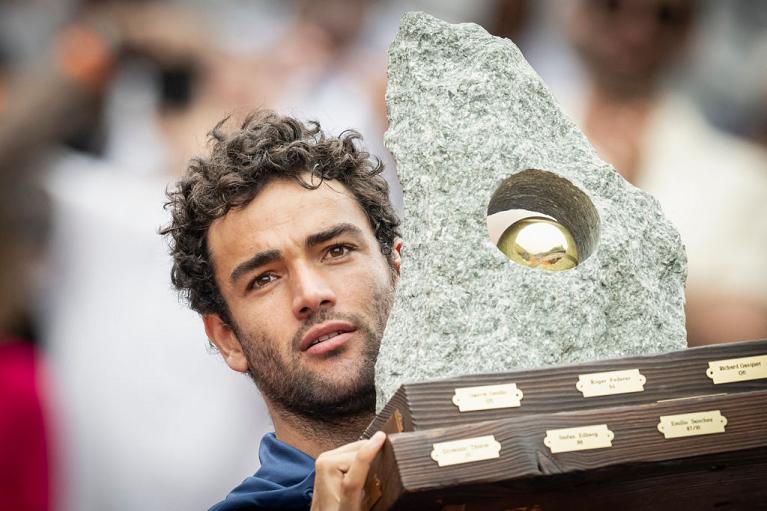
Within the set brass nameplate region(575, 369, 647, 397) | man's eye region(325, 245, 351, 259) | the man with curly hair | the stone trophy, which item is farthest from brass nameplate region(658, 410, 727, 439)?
man's eye region(325, 245, 351, 259)

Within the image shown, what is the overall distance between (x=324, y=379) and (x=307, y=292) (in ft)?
1.00

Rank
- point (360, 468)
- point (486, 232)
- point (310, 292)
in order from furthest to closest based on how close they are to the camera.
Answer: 1. point (310, 292)
2. point (486, 232)
3. point (360, 468)

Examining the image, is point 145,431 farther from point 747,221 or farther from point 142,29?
point 747,221

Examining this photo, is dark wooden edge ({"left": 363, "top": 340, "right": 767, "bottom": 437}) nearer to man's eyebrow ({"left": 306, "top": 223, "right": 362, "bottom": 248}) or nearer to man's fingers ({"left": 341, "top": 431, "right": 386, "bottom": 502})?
man's fingers ({"left": 341, "top": 431, "right": 386, "bottom": 502})

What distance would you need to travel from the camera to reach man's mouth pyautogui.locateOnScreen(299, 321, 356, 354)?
12.5 feet

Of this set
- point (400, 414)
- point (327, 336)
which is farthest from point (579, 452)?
point (327, 336)

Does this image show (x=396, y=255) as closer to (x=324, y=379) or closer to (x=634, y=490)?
(x=324, y=379)

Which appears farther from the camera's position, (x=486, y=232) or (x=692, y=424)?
(x=486, y=232)

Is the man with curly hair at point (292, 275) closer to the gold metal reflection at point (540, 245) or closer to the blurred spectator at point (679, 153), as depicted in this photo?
the gold metal reflection at point (540, 245)

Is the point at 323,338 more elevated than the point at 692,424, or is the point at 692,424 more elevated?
the point at 323,338

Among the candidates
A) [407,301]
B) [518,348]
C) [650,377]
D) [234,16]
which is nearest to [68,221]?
[234,16]

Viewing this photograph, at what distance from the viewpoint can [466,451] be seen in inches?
106

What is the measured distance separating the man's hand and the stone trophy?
0.04m

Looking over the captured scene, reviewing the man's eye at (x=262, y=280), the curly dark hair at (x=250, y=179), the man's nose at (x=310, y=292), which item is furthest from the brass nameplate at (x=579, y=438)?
the curly dark hair at (x=250, y=179)
